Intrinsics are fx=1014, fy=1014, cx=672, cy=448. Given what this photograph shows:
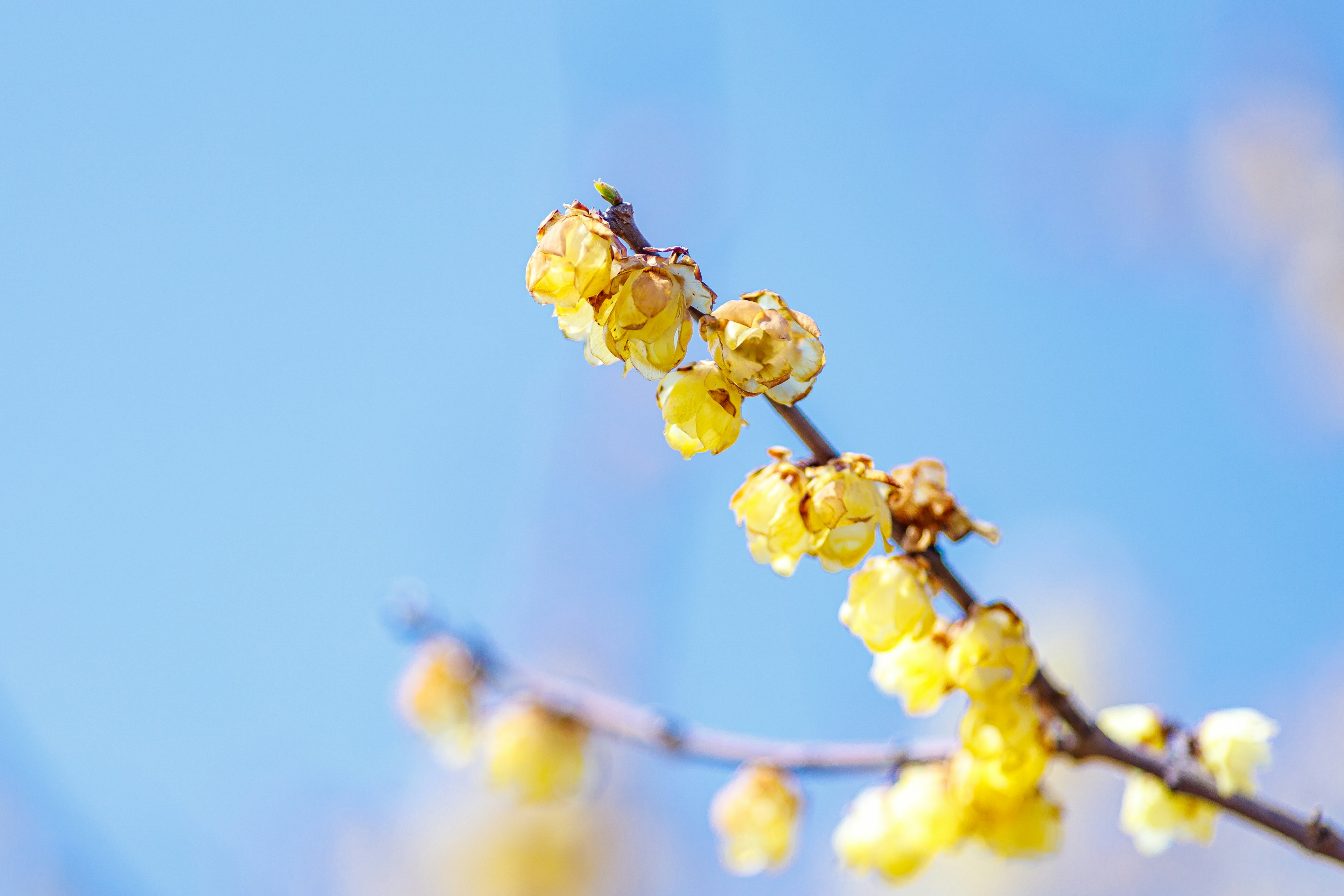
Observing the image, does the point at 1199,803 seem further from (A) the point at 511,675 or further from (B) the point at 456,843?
(B) the point at 456,843

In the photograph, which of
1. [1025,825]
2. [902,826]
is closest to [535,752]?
[902,826]

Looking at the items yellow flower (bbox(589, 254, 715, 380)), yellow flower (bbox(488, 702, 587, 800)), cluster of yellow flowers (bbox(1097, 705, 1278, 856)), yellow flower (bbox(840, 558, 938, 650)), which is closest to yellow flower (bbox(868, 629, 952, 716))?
yellow flower (bbox(840, 558, 938, 650))

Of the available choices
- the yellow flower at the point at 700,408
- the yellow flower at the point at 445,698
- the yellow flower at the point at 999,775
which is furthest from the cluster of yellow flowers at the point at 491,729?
the yellow flower at the point at 700,408

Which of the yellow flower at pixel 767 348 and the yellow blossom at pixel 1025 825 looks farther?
the yellow blossom at pixel 1025 825

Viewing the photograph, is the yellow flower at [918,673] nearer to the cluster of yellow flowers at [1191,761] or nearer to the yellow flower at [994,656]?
the yellow flower at [994,656]

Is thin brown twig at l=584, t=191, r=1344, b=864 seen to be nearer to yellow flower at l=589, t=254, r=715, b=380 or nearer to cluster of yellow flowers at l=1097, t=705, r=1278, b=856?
cluster of yellow flowers at l=1097, t=705, r=1278, b=856
